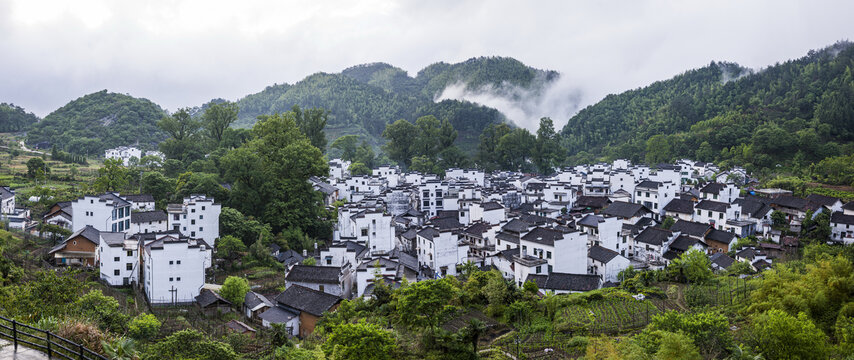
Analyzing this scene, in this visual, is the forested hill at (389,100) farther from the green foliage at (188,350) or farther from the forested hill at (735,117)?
the green foliage at (188,350)

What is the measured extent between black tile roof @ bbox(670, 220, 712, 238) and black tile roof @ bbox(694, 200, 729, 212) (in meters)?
2.30

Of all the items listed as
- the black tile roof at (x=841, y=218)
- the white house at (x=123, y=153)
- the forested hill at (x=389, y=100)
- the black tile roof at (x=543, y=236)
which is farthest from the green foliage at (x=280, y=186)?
the forested hill at (x=389, y=100)

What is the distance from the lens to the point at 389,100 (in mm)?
106000

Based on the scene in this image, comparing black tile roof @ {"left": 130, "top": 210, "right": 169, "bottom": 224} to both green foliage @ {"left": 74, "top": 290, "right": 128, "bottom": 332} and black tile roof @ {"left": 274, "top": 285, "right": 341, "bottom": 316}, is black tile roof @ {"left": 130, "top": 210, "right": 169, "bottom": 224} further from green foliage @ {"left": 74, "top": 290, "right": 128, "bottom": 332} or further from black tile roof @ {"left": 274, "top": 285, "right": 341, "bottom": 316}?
green foliage @ {"left": 74, "top": 290, "right": 128, "bottom": 332}

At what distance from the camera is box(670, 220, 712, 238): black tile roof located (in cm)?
3362

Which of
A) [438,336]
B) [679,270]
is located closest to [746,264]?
[679,270]

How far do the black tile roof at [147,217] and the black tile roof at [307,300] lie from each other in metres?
12.4

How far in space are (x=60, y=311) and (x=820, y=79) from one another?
279 feet

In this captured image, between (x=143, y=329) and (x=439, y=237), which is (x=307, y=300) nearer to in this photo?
(x=143, y=329)

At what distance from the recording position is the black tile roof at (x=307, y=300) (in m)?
21.3

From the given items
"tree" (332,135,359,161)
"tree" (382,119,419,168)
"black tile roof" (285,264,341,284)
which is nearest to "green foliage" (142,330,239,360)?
"black tile roof" (285,264,341,284)

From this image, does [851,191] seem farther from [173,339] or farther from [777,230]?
[173,339]

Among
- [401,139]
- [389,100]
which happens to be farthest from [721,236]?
[389,100]

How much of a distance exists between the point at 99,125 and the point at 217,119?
2598 cm
